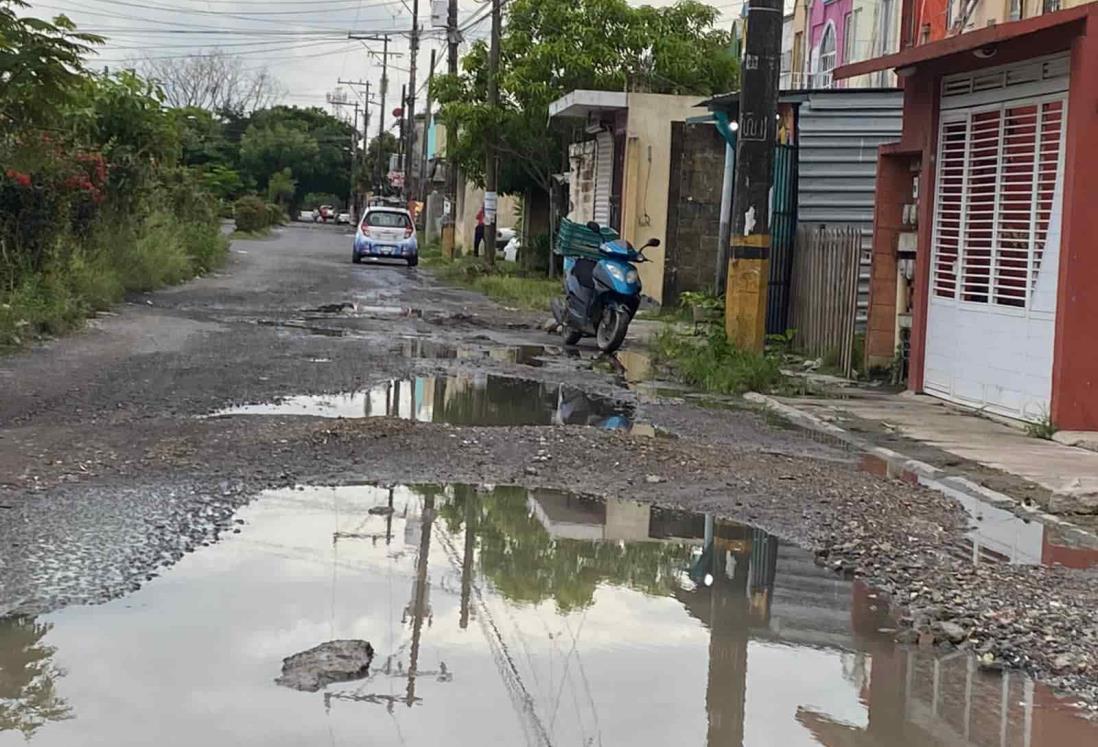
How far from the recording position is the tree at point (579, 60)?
103 feet

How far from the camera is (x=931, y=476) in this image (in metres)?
9.11

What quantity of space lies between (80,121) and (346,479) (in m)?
15.5

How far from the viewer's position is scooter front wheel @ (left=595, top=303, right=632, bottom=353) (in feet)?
53.7

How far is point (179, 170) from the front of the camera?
3178 cm

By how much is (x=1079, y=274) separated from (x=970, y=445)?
1.72 metres

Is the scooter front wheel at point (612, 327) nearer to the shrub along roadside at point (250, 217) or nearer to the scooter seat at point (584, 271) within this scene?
the scooter seat at point (584, 271)

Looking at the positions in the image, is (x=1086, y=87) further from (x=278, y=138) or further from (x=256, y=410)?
(x=278, y=138)

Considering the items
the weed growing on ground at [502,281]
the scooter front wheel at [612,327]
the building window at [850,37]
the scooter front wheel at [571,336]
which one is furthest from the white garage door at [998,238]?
the building window at [850,37]

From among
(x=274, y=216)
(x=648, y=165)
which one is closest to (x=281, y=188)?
(x=274, y=216)

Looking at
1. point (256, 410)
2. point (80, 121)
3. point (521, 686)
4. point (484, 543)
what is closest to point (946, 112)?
point (256, 410)

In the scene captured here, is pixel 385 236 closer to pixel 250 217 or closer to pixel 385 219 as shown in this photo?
pixel 385 219

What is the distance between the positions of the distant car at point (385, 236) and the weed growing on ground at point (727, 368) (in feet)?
78.9

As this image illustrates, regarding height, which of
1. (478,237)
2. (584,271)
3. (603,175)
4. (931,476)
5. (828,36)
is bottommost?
(931,476)

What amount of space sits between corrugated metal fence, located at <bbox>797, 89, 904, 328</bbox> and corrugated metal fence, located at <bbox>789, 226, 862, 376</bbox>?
3.39 feet
